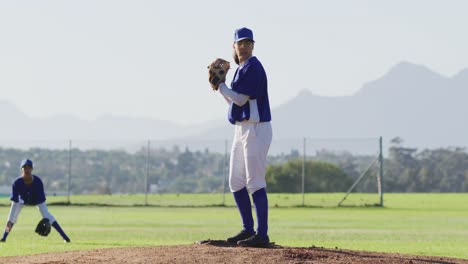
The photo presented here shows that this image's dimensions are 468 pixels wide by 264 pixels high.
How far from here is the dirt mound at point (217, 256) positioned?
9312 millimetres

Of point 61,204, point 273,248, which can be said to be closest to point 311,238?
point 273,248

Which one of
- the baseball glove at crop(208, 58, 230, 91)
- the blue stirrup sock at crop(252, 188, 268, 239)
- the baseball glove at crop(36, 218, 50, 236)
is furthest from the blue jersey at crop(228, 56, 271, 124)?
the baseball glove at crop(36, 218, 50, 236)

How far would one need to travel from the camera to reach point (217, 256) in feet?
30.9

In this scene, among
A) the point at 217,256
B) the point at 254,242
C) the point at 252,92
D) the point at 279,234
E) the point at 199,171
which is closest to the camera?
the point at 217,256

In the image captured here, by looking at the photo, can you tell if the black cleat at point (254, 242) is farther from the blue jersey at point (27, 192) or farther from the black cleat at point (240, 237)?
the blue jersey at point (27, 192)

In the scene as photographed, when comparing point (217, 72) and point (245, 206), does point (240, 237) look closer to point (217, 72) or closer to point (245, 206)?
point (245, 206)

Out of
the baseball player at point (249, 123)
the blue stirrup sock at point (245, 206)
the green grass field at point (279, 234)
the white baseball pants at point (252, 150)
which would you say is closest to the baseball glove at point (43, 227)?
the green grass field at point (279, 234)

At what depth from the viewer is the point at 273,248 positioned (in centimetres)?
1031

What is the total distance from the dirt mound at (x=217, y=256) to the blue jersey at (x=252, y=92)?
1367mm

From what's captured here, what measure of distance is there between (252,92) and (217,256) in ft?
6.12

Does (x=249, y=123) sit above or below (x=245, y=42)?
below

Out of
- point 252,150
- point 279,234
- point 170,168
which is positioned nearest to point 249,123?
point 252,150

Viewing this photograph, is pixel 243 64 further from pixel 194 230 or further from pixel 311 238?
pixel 194 230

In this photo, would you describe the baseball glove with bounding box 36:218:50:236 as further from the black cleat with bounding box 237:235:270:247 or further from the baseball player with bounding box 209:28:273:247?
the black cleat with bounding box 237:235:270:247
